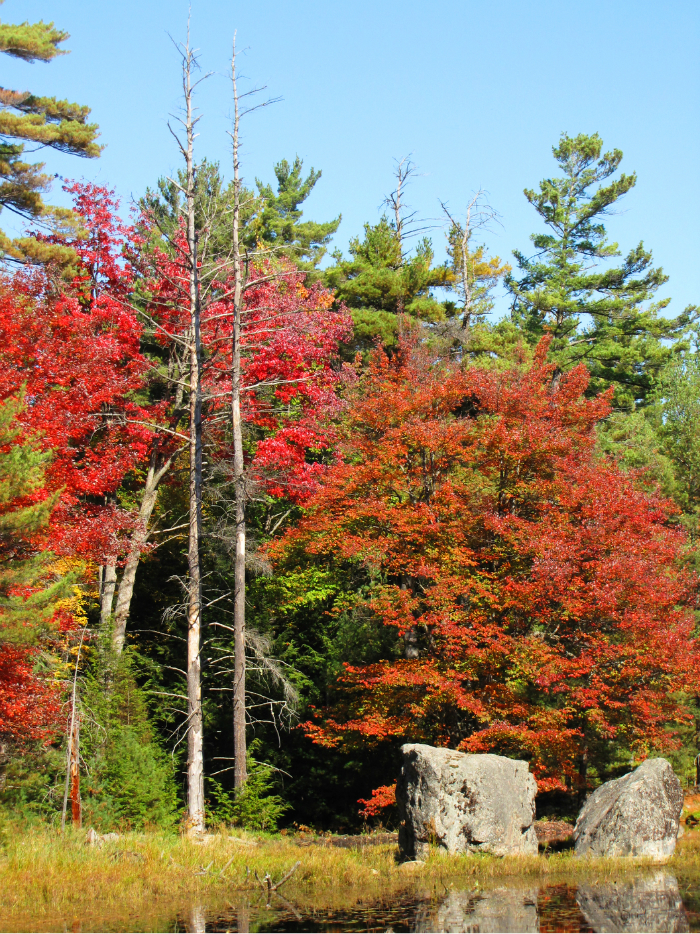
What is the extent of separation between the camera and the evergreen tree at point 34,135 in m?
19.1

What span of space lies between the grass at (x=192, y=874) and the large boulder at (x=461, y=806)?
379 mm

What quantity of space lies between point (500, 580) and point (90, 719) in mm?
8091

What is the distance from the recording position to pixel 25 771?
1576 cm

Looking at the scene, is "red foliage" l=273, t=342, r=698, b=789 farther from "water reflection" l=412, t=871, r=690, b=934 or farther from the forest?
"water reflection" l=412, t=871, r=690, b=934

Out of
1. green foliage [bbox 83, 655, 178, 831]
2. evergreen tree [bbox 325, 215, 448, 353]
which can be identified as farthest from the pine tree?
green foliage [bbox 83, 655, 178, 831]

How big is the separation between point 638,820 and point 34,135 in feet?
59.0

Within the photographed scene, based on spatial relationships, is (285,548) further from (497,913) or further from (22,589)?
(497,913)

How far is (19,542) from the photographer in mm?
13680

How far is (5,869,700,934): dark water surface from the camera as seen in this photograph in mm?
8680

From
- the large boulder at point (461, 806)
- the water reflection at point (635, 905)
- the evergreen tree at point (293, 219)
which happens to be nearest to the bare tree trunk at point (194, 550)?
the large boulder at point (461, 806)

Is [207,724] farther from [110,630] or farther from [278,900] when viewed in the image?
[278,900]

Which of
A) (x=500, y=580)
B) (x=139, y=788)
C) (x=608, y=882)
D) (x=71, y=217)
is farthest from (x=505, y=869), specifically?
(x=71, y=217)

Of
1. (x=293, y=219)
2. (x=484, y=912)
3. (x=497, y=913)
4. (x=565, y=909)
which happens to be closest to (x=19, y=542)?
(x=484, y=912)

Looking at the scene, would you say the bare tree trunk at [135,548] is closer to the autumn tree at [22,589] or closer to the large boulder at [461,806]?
the autumn tree at [22,589]
